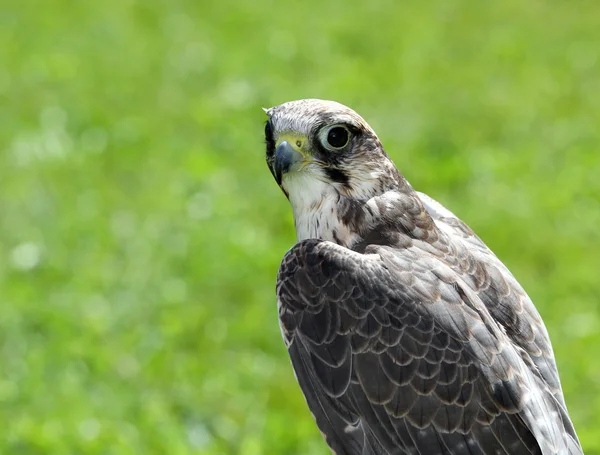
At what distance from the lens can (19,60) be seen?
10.8m

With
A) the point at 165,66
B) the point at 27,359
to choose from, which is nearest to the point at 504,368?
the point at 27,359

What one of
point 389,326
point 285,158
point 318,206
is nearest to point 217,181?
point 318,206

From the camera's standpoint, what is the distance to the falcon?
369 centimetres

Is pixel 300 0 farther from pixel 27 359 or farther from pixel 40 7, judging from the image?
pixel 27 359

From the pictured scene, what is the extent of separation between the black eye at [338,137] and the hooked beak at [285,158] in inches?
5.2

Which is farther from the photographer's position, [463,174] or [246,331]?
[463,174]

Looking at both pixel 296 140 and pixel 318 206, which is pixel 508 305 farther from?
pixel 296 140

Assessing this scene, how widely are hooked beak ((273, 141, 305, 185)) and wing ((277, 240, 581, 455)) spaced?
33 centimetres

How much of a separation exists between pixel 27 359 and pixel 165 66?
15.7ft

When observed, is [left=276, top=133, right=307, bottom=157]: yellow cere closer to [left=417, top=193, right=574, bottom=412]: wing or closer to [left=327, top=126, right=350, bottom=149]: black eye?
[left=327, top=126, right=350, bottom=149]: black eye

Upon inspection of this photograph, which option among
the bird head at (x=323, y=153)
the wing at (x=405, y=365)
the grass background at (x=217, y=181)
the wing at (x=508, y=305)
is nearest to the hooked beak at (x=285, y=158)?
the bird head at (x=323, y=153)

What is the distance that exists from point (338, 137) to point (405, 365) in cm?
91

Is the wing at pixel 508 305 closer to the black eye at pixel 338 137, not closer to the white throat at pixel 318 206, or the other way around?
the white throat at pixel 318 206

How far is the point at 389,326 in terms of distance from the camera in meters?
3.73
